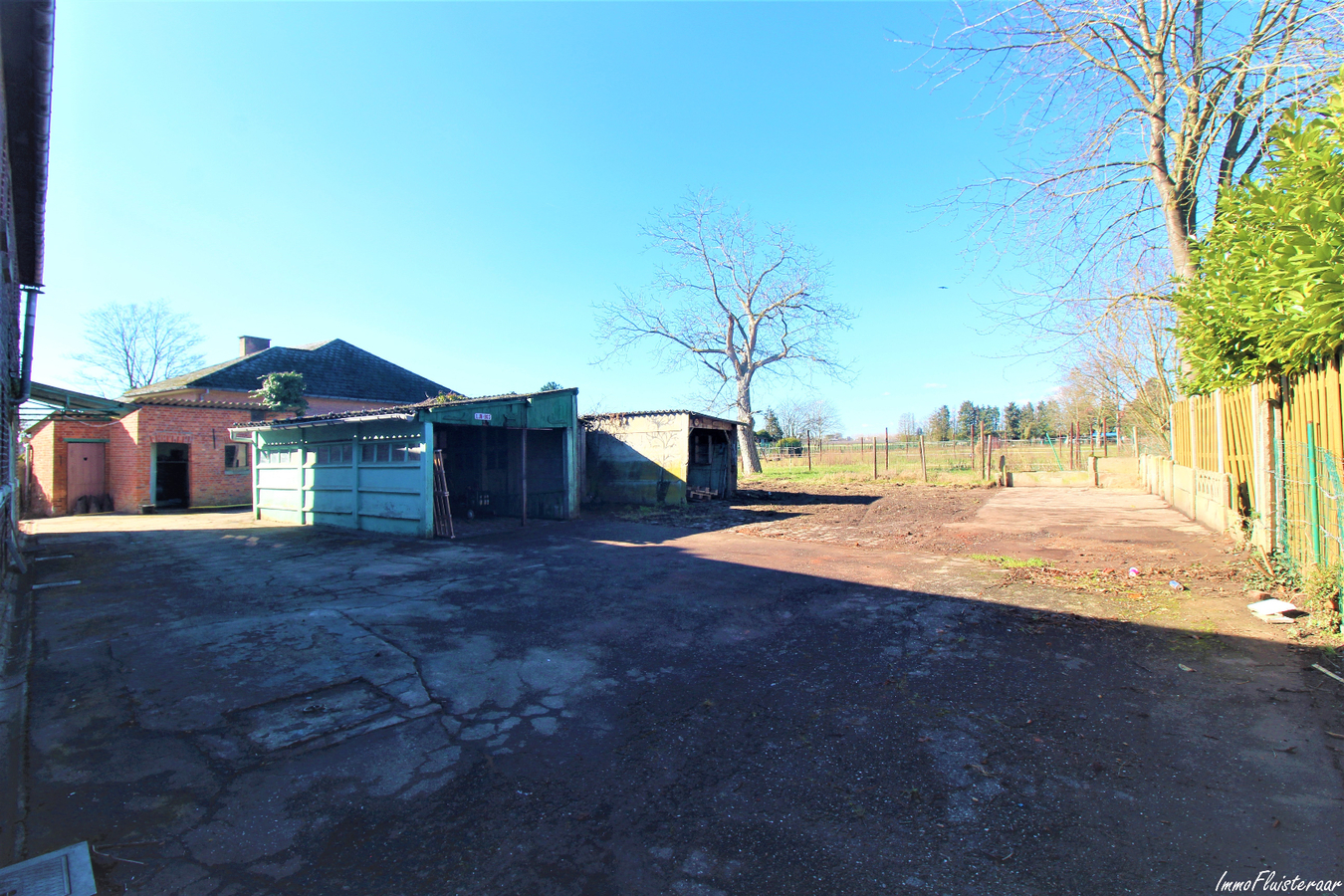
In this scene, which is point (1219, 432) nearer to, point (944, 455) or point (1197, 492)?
point (1197, 492)

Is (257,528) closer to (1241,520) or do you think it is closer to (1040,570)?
(1040,570)

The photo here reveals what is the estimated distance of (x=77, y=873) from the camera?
7.48 feet

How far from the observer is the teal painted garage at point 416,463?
38.2 ft

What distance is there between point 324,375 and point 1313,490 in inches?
1134

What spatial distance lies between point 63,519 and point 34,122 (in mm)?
13841

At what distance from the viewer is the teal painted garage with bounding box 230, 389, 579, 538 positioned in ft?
38.2

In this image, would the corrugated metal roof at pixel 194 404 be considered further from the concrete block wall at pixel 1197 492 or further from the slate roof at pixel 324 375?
the concrete block wall at pixel 1197 492

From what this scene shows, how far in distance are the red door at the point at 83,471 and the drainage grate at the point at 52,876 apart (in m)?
21.3

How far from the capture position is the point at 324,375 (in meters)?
25.2

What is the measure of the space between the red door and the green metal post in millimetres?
26057

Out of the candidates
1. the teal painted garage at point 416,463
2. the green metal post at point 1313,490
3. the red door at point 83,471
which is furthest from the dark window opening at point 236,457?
the green metal post at point 1313,490

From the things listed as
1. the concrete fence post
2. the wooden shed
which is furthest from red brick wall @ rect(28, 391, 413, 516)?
the concrete fence post

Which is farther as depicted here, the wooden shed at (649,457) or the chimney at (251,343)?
the chimney at (251,343)

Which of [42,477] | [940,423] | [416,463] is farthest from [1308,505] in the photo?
[940,423]
